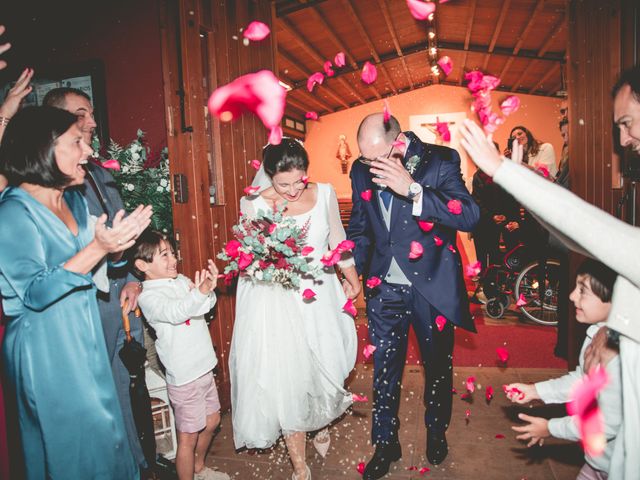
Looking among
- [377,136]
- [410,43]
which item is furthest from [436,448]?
[410,43]

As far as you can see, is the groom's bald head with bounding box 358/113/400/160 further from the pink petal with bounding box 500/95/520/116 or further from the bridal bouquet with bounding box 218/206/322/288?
the pink petal with bounding box 500/95/520/116

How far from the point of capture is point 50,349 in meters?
1.55

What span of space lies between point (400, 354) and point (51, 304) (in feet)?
5.76

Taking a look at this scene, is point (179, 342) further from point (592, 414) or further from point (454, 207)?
point (592, 414)

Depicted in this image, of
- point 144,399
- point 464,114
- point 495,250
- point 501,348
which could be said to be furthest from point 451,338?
point 464,114

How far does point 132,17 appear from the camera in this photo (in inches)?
139

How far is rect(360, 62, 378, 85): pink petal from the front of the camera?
9.69m

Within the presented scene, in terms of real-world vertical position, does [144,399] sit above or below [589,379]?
below

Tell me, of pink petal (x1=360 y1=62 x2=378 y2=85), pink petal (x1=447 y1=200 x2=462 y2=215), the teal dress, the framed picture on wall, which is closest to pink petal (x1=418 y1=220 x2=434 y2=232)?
pink petal (x1=447 y1=200 x2=462 y2=215)

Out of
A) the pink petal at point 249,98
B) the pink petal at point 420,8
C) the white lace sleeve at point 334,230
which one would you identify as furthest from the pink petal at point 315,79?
the white lace sleeve at point 334,230

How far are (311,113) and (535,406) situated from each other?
1115cm

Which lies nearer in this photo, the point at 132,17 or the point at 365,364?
the point at 132,17

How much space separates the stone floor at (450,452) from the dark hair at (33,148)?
1.92m

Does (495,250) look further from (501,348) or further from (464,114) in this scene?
(464,114)
